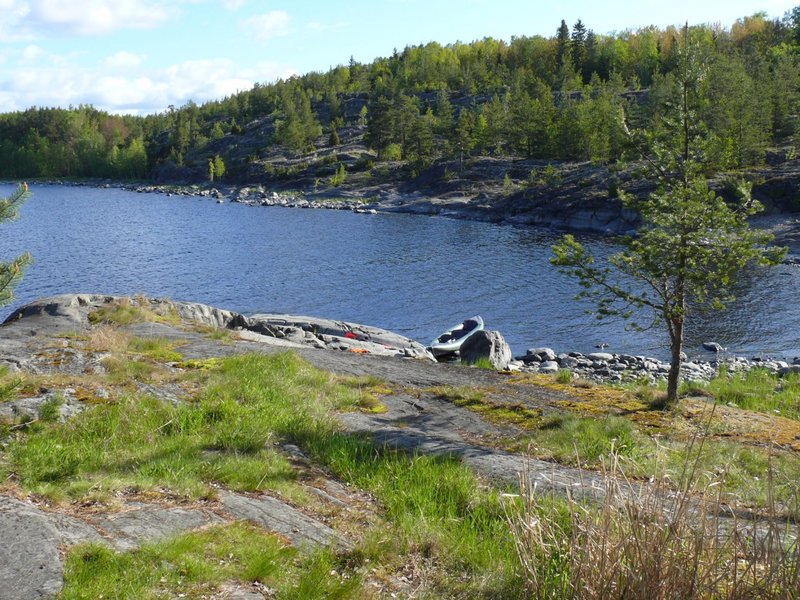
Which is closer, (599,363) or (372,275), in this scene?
(599,363)

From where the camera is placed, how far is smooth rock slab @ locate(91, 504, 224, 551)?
5832mm

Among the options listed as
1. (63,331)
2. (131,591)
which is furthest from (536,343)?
(131,591)

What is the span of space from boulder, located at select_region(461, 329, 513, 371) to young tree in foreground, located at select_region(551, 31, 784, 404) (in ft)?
33.5

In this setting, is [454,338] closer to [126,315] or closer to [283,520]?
[126,315]

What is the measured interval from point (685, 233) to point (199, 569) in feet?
37.4

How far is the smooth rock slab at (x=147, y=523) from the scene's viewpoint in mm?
5832

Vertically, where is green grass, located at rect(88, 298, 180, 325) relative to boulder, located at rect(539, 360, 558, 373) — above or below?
above

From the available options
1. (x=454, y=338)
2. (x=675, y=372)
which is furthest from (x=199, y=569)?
(x=454, y=338)

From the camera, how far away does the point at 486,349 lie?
24844 millimetres

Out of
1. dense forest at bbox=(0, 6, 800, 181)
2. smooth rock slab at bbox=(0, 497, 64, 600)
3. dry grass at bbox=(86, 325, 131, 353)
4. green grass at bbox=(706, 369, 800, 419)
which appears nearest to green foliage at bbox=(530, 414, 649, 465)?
green grass at bbox=(706, 369, 800, 419)

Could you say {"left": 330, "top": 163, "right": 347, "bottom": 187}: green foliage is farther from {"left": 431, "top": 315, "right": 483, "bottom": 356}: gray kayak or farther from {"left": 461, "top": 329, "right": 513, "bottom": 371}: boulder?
{"left": 461, "top": 329, "right": 513, "bottom": 371}: boulder

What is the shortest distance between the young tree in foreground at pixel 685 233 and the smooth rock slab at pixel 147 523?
961 centimetres

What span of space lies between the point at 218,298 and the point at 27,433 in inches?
1432

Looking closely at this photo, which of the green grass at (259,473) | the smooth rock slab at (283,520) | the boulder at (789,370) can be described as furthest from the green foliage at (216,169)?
the smooth rock slab at (283,520)
